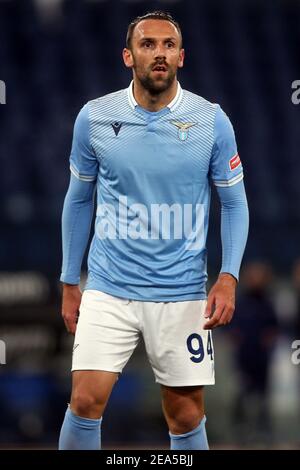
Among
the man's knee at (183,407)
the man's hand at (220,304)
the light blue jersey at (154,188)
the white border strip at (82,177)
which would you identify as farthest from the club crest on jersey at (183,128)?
the man's knee at (183,407)

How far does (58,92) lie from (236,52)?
215cm

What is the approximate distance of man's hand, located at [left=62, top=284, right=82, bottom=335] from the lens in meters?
4.07

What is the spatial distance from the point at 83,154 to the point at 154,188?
11.5 inches

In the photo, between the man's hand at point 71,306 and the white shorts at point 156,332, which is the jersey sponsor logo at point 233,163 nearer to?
the white shorts at point 156,332

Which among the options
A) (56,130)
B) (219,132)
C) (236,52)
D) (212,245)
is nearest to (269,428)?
(212,245)

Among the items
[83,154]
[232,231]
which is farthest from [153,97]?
[232,231]

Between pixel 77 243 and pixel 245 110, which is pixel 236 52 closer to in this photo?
pixel 245 110

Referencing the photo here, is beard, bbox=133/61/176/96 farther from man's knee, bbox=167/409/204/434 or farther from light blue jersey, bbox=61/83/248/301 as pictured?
man's knee, bbox=167/409/204/434

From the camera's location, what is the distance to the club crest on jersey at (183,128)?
394 centimetres

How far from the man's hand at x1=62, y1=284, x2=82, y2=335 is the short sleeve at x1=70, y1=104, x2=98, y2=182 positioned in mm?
418

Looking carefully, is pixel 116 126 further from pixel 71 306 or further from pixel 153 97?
pixel 71 306

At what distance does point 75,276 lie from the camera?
408cm

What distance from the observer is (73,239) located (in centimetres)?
408

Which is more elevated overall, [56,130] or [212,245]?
[56,130]
